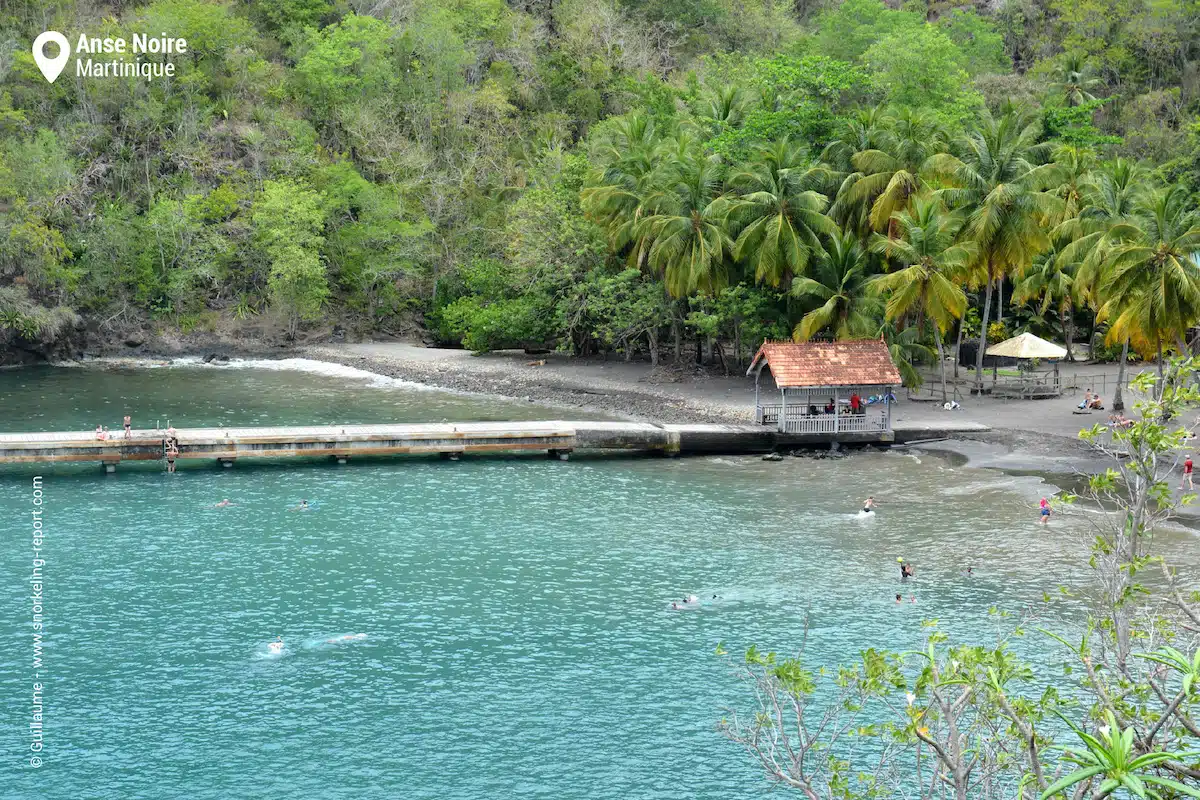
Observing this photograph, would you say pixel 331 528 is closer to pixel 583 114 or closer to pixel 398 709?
pixel 398 709

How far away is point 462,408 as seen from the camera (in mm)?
61594

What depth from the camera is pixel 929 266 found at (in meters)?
55.1

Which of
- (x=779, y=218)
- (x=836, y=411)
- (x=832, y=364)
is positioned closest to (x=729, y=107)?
(x=779, y=218)

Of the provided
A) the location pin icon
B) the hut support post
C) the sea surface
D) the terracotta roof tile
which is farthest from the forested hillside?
the sea surface

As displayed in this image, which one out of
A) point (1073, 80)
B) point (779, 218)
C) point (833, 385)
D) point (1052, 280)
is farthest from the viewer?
point (1073, 80)

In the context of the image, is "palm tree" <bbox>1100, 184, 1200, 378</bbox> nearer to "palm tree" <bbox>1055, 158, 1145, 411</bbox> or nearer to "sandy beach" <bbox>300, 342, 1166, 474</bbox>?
"palm tree" <bbox>1055, 158, 1145, 411</bbox>

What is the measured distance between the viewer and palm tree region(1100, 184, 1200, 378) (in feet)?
152

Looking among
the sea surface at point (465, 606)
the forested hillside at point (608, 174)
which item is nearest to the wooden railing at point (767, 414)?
the sea surface at point (465, 606)

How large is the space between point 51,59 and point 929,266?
61.6 meters

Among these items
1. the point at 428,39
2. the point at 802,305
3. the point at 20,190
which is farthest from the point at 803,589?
the point at 428,39

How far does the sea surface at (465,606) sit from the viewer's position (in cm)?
2477

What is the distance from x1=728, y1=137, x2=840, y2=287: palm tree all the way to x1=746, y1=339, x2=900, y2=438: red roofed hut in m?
6.48

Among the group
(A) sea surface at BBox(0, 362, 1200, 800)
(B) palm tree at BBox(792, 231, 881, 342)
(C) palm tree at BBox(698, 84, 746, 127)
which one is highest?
(C) palm tree at BBox(698, 84, 746, 127)

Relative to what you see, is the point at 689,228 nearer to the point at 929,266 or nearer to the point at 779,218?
the point at 779,218
